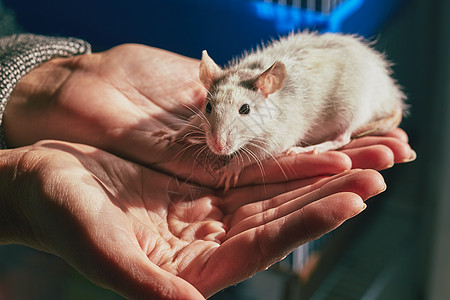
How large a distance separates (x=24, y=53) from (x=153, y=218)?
1.23 metres

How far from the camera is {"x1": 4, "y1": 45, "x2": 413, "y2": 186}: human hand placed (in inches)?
73.8

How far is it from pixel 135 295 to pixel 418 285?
282 cm

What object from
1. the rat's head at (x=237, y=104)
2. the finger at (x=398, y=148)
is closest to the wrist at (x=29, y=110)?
the rat's head at (x=237, y=104)

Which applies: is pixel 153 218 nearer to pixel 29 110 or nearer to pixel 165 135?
pixel 165 135

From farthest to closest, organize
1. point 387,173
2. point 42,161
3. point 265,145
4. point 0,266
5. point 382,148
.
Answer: point 387,173, point 0,266, point 265,145, point 382,148, point 42,161

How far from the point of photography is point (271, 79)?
1.91 metres

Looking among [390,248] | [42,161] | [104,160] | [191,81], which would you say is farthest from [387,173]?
[42,161]

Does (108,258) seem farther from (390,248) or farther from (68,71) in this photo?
(390,248)

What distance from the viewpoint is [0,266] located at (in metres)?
2.94

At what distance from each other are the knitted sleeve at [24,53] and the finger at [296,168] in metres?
1.20

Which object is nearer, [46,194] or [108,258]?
[108,258]

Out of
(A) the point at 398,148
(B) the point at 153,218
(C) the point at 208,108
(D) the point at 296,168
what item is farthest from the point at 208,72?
(A) the point at 398,148

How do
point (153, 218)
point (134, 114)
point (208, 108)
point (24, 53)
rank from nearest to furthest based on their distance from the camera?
point (153, 218)
point (208, 108)
point (134, 114)
point (24, 53)

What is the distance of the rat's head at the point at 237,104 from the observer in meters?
1.84
